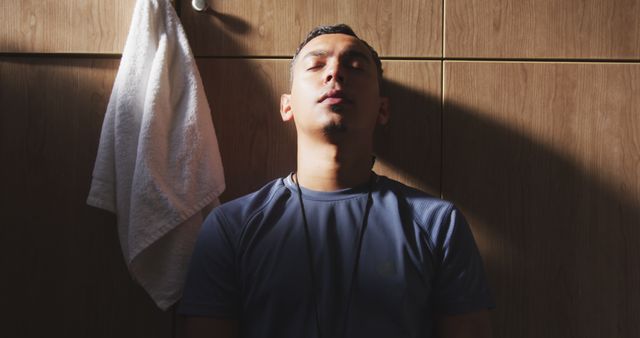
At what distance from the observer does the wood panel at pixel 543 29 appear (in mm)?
1396

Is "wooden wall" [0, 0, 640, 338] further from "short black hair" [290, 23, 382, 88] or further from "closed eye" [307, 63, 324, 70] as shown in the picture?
"closed eye" [307, 63, 324, 70]

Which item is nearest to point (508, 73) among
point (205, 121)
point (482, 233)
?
point (482, 233)

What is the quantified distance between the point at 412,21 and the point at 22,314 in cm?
138

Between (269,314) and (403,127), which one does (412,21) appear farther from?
(269,314)

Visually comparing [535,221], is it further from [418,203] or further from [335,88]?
[335,88]

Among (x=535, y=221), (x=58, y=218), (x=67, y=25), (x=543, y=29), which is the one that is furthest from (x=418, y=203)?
(x=67, y=25)

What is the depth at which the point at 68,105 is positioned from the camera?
1392 mm

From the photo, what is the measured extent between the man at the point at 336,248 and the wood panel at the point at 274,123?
0.15m

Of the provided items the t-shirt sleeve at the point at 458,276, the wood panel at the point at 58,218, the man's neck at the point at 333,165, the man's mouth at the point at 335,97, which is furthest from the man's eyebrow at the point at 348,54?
the wood panel at the point at 58,218

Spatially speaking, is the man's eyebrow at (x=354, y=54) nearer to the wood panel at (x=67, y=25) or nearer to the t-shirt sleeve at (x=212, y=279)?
the t-shirt sleeve at (x=212, y=279)

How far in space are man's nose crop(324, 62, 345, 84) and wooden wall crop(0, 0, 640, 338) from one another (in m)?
0.24

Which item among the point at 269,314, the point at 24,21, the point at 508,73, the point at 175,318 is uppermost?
the point at 24,21

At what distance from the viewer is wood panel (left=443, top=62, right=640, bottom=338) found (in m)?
1.36

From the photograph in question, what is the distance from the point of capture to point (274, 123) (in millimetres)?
1414
